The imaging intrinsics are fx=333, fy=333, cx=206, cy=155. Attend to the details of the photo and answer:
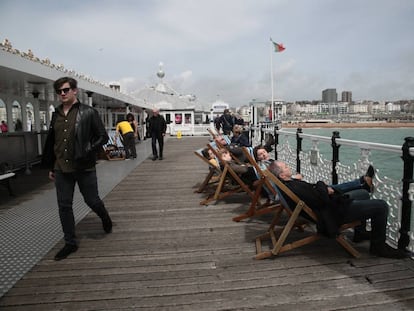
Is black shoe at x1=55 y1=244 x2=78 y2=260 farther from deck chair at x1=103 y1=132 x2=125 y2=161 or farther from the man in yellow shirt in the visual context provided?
deck chair at x1=103 y1=132 x2=125 y2=161

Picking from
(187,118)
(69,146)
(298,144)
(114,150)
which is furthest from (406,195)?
(187,118)

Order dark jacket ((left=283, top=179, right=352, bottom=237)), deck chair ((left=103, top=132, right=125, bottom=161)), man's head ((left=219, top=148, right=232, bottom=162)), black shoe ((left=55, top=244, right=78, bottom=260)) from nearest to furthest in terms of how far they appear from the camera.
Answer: dark jacket ((left=283, top=179, right=352, bottom=237)), black shoe ((left=55, top=244, right=78, bottom=260)), man's head ((left=219, top=148, right=232, bottom=162)), deck chair ((left=103, top=132, right=125, bottom=161))

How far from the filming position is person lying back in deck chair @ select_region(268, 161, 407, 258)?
2658 millimetres

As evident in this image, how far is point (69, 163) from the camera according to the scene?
2.88 metres

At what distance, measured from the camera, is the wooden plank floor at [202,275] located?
7.14ft

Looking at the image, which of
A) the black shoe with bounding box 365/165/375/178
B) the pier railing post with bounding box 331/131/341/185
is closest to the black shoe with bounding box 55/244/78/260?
the black shoe with bounding box 365/165/375/178

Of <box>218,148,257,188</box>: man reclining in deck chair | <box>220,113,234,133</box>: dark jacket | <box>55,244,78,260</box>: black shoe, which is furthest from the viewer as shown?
<box>220,113,234,133</box>: dark jacket

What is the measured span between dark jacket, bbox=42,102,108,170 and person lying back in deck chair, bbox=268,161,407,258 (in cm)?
176

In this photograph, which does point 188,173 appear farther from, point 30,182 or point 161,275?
point 161,275

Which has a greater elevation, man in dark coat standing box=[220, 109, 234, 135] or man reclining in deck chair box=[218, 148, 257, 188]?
man in dark coat standing box=[220, 109, 234, 135]

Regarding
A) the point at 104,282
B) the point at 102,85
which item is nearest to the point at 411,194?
the point at 104,282

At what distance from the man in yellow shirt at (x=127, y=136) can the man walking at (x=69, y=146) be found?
6765 mm

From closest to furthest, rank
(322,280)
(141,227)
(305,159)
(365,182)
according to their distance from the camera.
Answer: (322,280) < (365,182) < (141,227) < (305,159)

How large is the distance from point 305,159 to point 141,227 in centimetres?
285
